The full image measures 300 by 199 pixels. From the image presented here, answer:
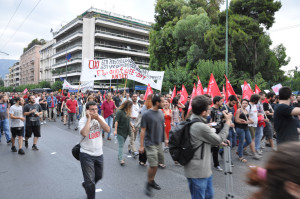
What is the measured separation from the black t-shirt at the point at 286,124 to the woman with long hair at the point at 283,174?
10.4ft

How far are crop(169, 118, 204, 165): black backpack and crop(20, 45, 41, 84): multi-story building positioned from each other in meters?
84.1

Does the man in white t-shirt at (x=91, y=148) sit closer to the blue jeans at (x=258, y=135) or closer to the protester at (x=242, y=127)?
the protester at (x=242, y=127)

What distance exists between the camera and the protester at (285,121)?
12.7 ft

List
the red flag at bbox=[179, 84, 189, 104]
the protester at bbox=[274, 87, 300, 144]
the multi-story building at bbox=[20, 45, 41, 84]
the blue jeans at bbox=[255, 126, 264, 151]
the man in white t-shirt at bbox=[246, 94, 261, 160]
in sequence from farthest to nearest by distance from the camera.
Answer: the multi-story building at bbox=[20, 45, 41, 84]
the red flag at bbox=[179, 84, 189, 104]
the blue jeans at bbox=[255, 126, 264, 151]
the man in white t-shirt at bbox=[246, 94, 261, 160]
the protester at bbox=[274, 87, 300, 144]

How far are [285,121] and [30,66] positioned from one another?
93.7 metres

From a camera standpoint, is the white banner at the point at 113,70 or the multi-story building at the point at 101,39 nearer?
the white banner at the point at 113,70

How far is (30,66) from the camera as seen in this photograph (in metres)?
85.0

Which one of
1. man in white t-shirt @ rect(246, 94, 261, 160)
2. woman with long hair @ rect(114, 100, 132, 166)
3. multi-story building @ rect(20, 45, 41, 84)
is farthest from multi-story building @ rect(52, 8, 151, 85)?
man in white t-shirt @ rect(246, 94, 261, 160)

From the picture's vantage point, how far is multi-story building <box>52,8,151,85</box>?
4675 centimetres

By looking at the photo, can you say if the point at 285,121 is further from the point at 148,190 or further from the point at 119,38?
the point at 119,38

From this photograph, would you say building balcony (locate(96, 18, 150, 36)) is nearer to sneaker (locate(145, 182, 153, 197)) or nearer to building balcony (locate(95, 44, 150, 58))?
building balcony (locate(95, 44, 150, 58))

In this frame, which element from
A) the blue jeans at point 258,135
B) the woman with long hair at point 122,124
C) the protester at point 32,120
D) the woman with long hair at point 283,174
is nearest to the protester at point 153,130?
the woman with long hair at point 122,124

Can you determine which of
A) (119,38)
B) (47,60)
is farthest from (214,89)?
(47,60)

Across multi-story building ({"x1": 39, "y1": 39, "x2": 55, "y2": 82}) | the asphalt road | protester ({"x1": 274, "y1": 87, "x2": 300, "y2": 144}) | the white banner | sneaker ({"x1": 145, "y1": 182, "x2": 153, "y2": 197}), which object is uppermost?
multi-story building ({"x1": 39, "y1": 39, "x2": 55, "y2": 82})
